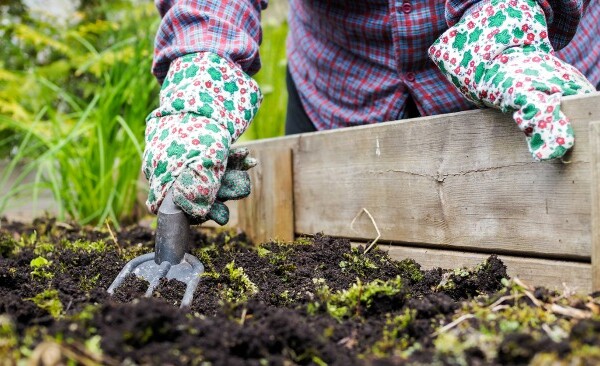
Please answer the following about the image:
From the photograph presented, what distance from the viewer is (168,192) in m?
1.38

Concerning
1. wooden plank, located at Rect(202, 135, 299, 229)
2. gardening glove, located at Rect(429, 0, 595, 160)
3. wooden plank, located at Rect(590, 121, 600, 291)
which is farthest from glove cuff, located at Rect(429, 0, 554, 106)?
wooden plank, located at Rect(202, 135, 299, 229)

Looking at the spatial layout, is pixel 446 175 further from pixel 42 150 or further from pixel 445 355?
pixel 42 150

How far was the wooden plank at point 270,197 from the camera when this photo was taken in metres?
2.08

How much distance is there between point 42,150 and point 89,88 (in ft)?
2.17

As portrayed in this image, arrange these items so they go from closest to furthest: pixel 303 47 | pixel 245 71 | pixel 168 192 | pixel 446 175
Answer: pixel 168 192
pixel 446 175
pixel 245 71
pixel 303 47

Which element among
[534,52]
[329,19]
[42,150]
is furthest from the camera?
[42,150]

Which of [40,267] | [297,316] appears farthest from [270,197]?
[297,316]

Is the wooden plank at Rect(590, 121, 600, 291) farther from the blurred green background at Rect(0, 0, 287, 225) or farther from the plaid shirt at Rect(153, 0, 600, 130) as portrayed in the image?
the blurred green background at Rect(0, 0, 287, 225)

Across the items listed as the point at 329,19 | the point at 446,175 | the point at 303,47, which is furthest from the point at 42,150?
the point at 446,175

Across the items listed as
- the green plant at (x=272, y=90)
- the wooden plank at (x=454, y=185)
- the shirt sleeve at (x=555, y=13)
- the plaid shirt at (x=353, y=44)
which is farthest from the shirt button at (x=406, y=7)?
the green plant at (x=272, y=90)

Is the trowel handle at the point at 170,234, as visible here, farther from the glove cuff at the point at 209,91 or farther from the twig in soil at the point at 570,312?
the twig in soil at the point at 570,312

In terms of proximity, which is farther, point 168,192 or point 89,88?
point 89,88

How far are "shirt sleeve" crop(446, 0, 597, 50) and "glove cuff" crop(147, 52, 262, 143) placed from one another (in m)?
0.55

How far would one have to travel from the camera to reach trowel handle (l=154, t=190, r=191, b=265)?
4.41 feet
